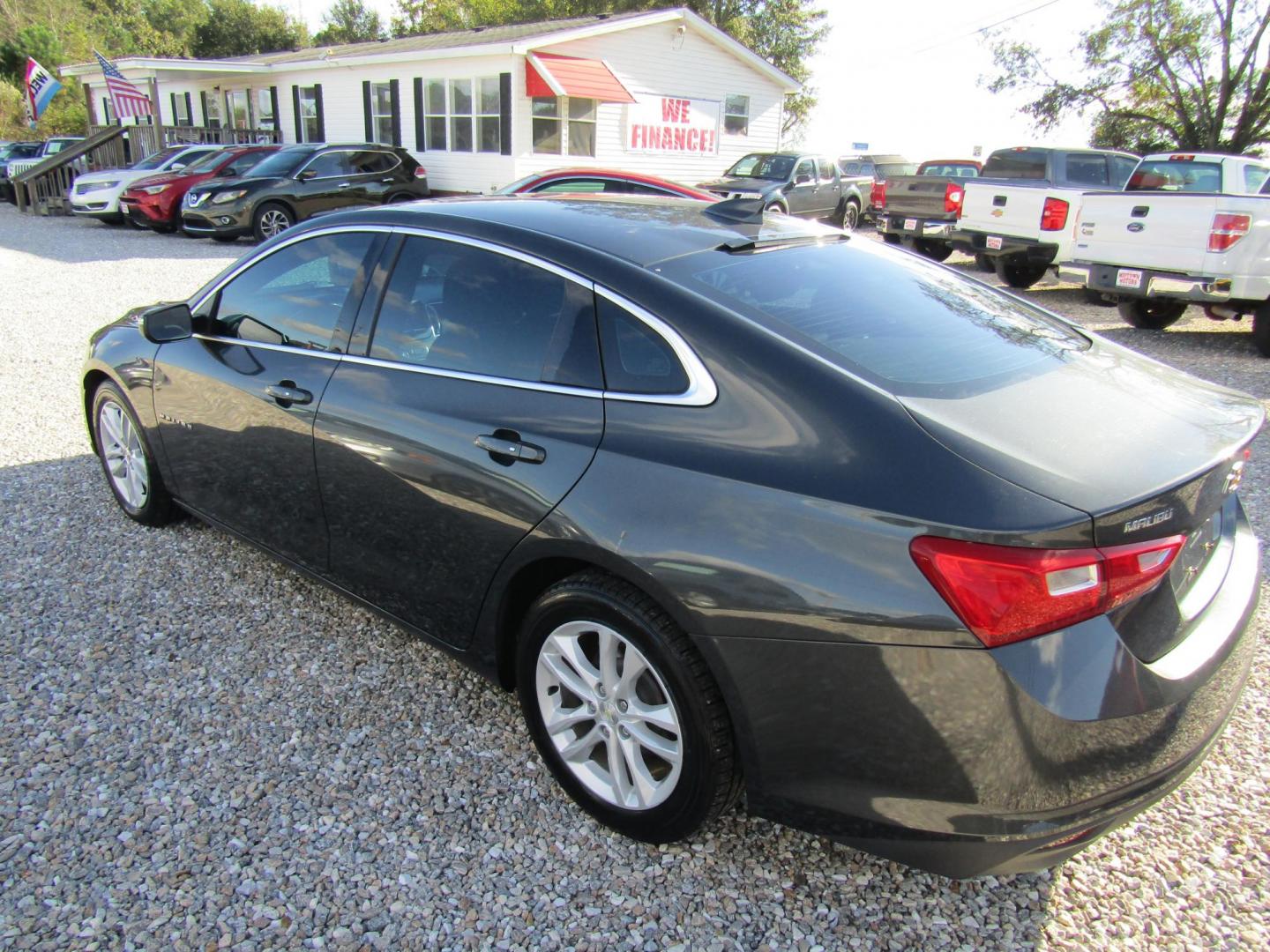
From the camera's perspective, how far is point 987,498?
5.98 ft

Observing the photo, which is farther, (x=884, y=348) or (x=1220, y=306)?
(x=1220, y=306)

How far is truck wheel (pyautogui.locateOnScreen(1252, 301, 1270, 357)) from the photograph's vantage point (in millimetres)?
8438

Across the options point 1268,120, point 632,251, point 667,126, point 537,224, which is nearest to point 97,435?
point 537,224

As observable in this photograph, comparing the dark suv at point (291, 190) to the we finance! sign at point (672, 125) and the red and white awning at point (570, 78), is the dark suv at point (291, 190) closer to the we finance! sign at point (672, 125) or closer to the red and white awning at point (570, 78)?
the red and white awning at point (570, 78)

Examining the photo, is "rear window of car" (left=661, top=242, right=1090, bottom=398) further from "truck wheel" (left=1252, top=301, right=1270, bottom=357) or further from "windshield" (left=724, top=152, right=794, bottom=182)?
"windshield" (left=724, top=152, right=794, bottom=182)

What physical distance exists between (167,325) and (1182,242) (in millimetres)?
8700

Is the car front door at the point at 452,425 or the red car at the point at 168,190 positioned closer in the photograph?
the car front door at the point at 452,425

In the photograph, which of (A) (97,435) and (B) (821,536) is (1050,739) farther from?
(A) (97,435)

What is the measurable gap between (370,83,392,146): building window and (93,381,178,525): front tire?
20411 mm

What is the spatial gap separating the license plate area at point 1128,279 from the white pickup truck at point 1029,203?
1.80m

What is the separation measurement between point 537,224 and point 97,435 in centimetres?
309

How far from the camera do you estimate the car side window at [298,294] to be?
10.5ft

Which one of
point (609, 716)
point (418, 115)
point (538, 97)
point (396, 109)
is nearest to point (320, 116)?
point (396, 109)

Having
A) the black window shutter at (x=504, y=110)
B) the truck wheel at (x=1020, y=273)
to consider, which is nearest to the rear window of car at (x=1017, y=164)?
the truck wheel at (x=1020, y=273)
